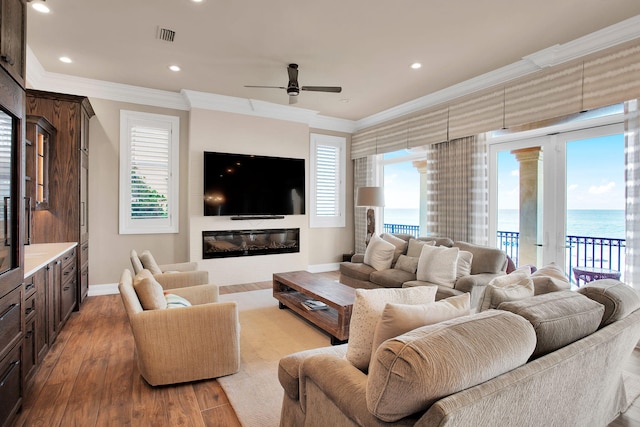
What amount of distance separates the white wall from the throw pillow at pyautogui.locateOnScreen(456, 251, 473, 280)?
3096 mm

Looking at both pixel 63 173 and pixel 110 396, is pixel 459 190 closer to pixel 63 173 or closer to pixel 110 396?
pixel 110 396

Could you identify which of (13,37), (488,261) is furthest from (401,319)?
(488,261)

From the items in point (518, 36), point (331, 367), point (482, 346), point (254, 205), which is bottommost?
point (331, 367)

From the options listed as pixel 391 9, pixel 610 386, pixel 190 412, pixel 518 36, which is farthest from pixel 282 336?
pixel 518 36

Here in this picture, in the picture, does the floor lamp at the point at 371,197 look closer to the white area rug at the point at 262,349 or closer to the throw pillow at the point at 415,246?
the throw pillow at the point at 415,246

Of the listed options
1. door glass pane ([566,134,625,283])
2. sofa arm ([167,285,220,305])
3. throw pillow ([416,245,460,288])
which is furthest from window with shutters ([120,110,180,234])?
door glass pane ([566,134,625,283])

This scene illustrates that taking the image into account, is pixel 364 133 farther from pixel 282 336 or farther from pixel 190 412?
pixel 190 412

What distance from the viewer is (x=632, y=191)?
336 centimetres

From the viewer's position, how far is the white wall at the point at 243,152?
547cm

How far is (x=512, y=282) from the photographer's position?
2.04 m

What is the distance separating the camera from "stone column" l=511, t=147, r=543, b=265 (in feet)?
14.6

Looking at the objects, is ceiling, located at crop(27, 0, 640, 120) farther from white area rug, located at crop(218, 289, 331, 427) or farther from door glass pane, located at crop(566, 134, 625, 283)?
white area rug, located at crop(218, 289, 331, 427)

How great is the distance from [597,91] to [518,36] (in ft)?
3.13

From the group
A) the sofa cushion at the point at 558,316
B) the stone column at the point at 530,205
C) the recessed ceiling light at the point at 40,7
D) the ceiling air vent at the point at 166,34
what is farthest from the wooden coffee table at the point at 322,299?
the recessed ceiling light at the point at 40,7
